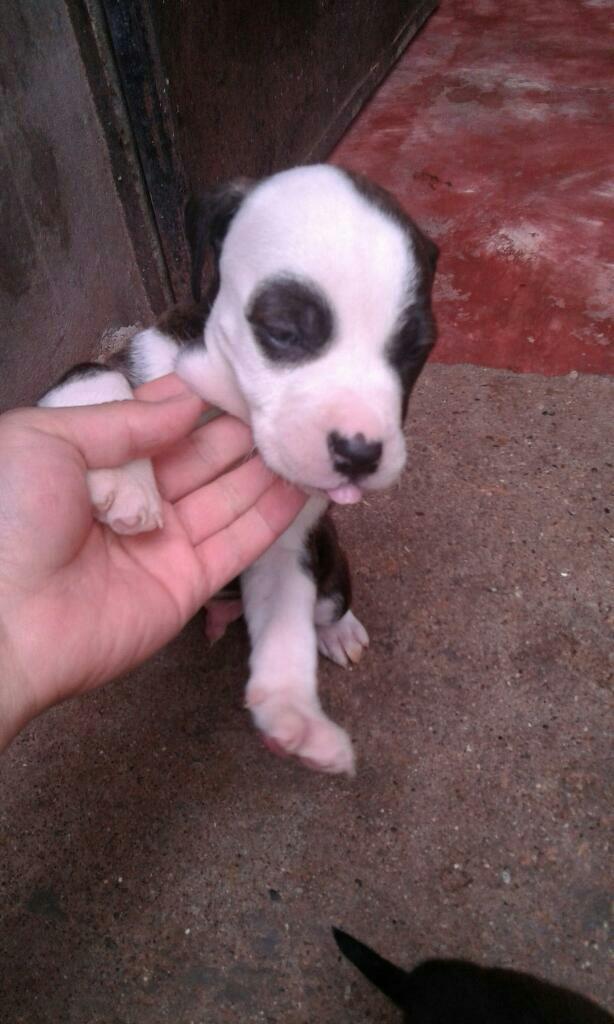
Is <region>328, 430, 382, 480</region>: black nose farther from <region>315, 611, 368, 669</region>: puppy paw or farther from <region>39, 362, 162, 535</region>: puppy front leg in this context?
A: <region>315, 611, 368, 669</region>: puppy paw

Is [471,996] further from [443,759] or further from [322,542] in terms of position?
[322,542]

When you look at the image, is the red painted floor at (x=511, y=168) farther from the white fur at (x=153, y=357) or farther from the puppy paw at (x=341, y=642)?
the white fur at (x=153, y=357)

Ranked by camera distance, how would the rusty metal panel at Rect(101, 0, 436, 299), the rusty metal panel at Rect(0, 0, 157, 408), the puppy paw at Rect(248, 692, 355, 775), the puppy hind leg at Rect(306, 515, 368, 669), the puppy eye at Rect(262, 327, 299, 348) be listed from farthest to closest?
the rusty metal panel at Rect(101, 0, 436, 299)
the rusty metal panel at Rect(0, 0, 157, 408)
the puppy hind leg at Rect(306, 515, 368, 669)
the puppy paw at Rect(248, 692, 355, 775)
the puppy eye at Rect(262, 327, 299, 348)

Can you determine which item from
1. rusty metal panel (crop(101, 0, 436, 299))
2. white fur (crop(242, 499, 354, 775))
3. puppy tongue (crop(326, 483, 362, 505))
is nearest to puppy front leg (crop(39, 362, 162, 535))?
puppy tongue (crop(326, 483, 362, 505))

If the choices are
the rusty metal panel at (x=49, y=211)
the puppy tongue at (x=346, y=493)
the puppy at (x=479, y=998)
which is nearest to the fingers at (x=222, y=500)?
the puppy tongue at (x=346, y=493)

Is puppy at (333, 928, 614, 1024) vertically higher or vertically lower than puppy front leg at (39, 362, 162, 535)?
lower

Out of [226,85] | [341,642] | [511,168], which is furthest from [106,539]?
[511,168]

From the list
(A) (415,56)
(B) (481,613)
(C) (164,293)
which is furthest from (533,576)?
(A) (415,56)
